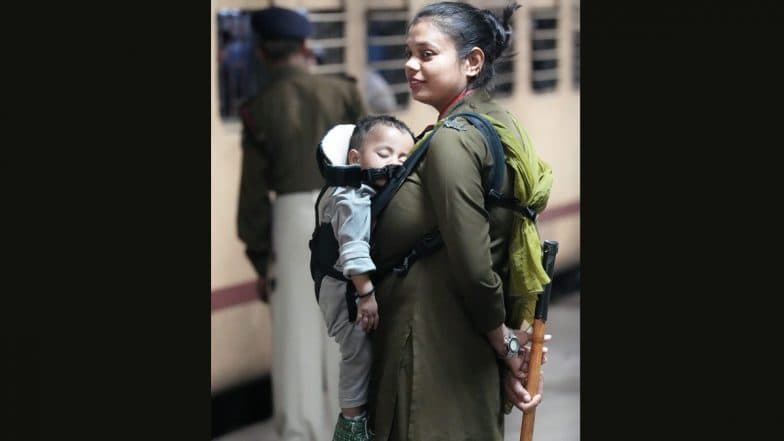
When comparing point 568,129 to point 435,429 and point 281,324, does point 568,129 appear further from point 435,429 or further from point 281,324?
point 435,429

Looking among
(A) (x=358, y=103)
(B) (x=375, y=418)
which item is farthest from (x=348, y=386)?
(A) (x=358, y=103)

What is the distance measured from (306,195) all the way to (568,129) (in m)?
1.17

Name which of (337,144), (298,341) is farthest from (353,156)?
(298,341)

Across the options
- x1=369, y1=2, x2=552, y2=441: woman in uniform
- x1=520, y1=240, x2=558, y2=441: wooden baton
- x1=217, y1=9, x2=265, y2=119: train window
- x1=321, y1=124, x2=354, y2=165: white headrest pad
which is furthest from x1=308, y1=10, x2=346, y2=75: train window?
x1=520, y1=240, x2=558, y2=441: wooden baton

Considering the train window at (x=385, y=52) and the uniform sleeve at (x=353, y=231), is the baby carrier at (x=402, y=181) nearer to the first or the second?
the uniform sleeve at (x=353, y=231)

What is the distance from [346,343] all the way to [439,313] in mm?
287

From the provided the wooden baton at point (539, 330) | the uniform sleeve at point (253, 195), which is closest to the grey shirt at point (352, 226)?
the wooden baton at point (539, 330)

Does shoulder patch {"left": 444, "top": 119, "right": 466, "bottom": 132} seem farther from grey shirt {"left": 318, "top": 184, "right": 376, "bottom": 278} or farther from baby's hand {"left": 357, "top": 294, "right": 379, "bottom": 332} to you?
baby's hand {"left": 357, "top": 294, "right": 379, "bottom": 332}

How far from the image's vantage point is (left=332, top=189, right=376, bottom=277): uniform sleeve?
138 inches

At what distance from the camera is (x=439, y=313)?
360 cm

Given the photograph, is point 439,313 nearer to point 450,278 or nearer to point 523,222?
point 450,278

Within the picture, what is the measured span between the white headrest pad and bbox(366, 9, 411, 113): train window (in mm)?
725

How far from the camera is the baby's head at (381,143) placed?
3.61 meters

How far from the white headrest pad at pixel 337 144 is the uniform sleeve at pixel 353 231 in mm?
147
